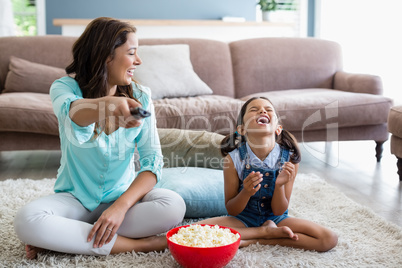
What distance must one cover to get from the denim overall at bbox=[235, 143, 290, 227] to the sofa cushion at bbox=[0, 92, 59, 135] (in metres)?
1.49

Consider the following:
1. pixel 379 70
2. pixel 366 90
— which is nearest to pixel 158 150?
pixel 366 90

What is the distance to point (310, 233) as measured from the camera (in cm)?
158

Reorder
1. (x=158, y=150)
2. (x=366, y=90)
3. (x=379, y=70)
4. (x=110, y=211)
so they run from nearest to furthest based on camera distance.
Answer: (x=110, y=211)
(x=158, y=150)
(x=366, y=90)
(x=379, y=70)

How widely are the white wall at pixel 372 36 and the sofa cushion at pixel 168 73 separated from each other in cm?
189

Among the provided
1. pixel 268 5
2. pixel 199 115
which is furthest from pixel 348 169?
pixel 268 5

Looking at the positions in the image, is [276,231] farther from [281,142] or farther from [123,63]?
[123,63]

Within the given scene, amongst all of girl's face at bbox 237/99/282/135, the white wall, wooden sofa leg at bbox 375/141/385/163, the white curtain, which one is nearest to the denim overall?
girl's face at bbox 237/99/282/135

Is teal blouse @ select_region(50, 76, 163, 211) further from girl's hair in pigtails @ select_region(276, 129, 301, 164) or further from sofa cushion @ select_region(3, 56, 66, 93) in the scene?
sofa cushion @ select_region(3, 56, 66, 93)

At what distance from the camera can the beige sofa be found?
2.80m

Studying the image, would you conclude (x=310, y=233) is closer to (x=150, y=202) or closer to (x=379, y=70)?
(x=150, y=202)

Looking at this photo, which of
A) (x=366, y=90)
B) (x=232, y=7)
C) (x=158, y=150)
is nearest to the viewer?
(x=158, y=150)

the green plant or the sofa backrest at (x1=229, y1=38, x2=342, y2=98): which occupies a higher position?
the green plant

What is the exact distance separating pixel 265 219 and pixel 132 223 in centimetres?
49

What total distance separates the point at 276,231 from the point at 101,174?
2.10 feet
